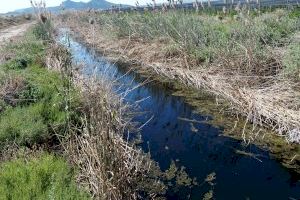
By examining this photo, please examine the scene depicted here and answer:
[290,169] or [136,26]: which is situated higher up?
[136,26]

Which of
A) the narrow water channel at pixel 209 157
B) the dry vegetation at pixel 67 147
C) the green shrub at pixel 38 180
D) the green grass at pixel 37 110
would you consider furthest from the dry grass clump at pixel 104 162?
the narrow water channel at pixel 209 157

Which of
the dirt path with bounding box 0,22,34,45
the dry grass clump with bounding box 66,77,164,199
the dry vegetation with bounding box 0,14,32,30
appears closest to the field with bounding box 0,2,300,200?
the dry grass clump with bounding box 66,77,164,199

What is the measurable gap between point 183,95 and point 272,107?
141 inches

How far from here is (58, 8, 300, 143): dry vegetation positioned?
9.38 metres

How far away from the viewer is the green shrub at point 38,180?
5172 mm

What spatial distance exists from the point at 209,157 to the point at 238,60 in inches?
Result: 183

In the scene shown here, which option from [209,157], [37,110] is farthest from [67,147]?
[209,157]

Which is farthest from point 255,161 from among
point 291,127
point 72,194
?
point 72,194

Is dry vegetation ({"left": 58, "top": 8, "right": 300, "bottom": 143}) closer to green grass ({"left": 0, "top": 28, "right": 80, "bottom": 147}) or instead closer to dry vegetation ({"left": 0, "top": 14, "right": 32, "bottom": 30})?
green grass ({"left": 0, "top": 28, "right": 80, "bottom": 147})

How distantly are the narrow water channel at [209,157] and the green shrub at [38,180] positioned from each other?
1.73m

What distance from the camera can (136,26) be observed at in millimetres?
20094

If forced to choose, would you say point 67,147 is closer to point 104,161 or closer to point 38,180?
point 38,180

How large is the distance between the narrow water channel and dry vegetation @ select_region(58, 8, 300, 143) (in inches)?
37.8

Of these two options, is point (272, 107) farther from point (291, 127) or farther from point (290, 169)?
point (290, 169)
